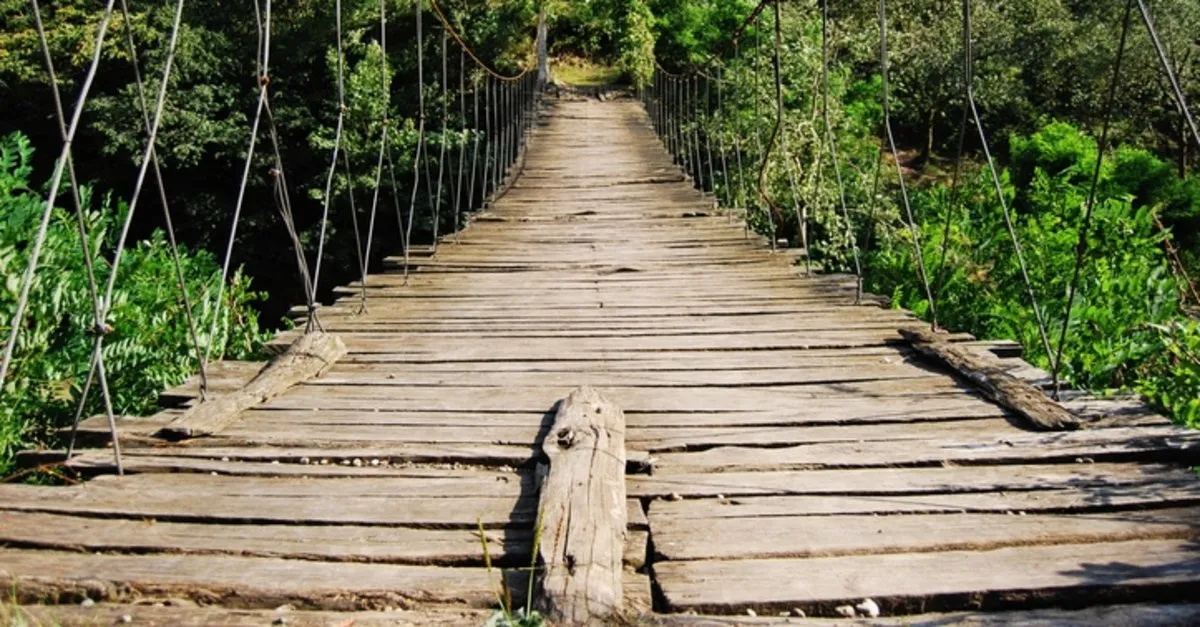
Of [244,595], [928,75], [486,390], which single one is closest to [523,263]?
[486,390]

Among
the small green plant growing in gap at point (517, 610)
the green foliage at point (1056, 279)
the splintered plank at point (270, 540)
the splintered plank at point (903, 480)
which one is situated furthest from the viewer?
the green foliage at point (1056, 279)

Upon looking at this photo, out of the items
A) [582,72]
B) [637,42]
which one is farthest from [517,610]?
[582,72]

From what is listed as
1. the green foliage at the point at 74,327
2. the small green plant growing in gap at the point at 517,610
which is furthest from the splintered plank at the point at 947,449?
the green foliage at the point at 74,327

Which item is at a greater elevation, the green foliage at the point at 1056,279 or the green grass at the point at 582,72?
the green grass at the point at 582,72

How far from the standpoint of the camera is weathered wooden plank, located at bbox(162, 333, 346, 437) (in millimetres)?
2072

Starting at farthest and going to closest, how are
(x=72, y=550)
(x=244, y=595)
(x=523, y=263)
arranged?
(x=523, y=263) → (x=72, y=550) → (x=244, y=595)

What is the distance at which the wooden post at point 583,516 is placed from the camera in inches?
52.4

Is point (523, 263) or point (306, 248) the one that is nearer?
point (523, 263)

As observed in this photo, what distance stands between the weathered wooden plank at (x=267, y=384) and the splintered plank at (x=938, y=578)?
1030mm

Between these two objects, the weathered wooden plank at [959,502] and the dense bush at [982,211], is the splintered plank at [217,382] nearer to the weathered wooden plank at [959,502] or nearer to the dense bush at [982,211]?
the weathered wooden plank at [959,502]

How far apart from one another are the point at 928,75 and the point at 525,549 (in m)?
14.6

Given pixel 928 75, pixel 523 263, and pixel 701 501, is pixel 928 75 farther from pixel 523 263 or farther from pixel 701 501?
pixel 701 501

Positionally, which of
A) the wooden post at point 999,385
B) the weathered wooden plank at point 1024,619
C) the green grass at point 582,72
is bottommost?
the weathered wooden plank at point 1024,619

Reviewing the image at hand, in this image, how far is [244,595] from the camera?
1389mm
